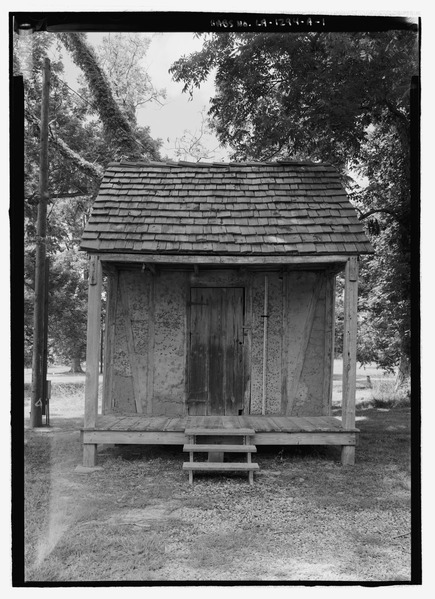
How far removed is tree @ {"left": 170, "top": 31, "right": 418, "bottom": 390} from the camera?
4.04m

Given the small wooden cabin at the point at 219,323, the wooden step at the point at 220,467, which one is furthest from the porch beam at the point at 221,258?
the wooden step at the point at 220,467

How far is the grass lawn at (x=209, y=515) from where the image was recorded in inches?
142

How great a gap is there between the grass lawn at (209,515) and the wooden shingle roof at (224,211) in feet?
7.86

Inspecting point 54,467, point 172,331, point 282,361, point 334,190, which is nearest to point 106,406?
point 172,331

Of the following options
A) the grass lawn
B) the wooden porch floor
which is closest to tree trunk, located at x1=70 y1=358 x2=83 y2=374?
the grass lawn

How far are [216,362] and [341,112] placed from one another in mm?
4009

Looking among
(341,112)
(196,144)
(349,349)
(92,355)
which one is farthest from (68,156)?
(349,349)

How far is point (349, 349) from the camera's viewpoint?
6.49m

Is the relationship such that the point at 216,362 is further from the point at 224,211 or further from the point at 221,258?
the point at 224,211

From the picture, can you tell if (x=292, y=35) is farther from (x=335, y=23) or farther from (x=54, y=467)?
(x=54, y=467)

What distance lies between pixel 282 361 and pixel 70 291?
354 cm

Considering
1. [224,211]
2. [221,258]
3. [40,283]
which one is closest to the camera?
[40,283]

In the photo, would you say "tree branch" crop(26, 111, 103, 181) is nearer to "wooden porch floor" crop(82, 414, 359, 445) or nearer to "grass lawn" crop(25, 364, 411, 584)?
"grass lawn" crop(25, 364, 411, 584)

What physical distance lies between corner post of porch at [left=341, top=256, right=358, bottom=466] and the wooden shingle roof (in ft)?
1.10
